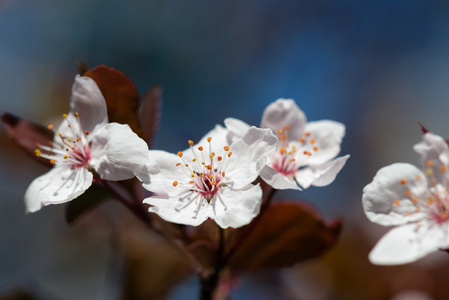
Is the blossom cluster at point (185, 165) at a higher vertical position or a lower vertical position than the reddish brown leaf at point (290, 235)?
higher

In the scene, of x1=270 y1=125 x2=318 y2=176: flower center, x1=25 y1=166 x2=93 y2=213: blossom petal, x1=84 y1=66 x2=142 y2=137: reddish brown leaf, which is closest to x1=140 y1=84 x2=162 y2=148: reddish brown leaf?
x1=84 y1=66 x2=142 y2=137: reddish brown leaf

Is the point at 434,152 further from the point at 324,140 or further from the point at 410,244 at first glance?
the point at 324,140

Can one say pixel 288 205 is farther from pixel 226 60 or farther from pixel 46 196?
pixel 226 60

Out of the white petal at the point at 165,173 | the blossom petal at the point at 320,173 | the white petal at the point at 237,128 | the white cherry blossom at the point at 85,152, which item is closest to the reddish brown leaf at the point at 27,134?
the white cherry blossom at the point at 85,152

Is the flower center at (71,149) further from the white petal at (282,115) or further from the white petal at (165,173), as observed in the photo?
the white petal at (282,115)

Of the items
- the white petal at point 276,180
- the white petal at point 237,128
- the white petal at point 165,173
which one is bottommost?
the white petal at point 165,173

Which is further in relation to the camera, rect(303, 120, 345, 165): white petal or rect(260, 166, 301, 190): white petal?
rect(303, 120, 345, 165): white petal

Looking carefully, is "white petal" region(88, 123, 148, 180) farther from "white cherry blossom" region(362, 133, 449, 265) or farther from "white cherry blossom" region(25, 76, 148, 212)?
"white cherry blossom" region(362, 133, 449, 265)
